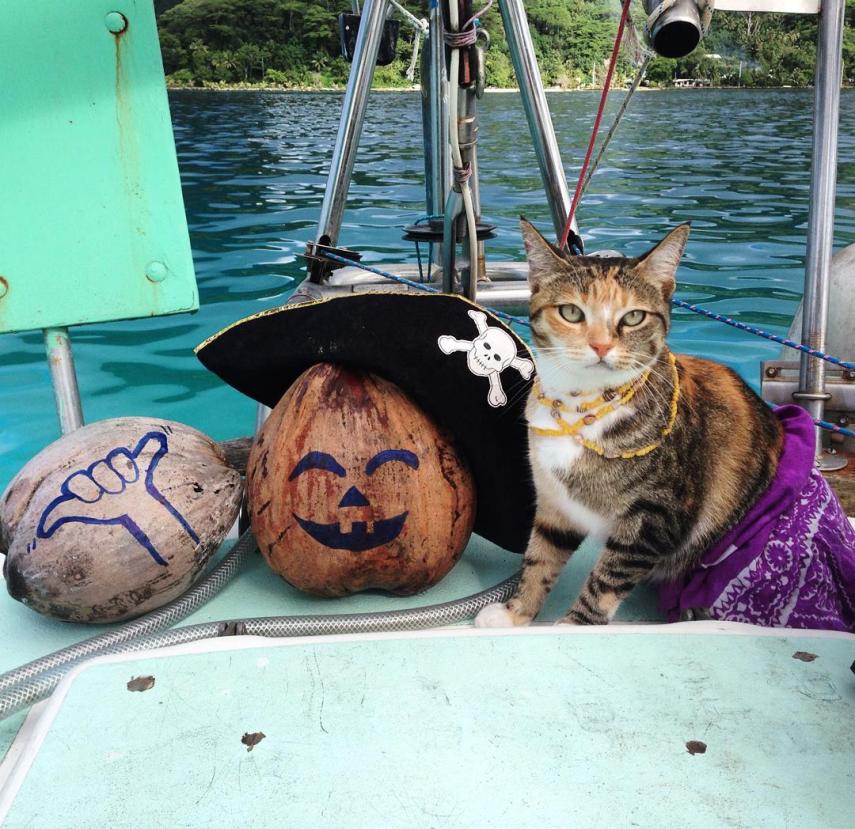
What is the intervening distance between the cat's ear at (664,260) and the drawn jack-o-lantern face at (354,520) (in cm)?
51

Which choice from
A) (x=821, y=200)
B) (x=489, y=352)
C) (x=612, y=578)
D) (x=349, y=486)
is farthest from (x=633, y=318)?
(x=821, y=200)

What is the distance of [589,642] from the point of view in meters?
1.29

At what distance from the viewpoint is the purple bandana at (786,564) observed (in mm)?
1425

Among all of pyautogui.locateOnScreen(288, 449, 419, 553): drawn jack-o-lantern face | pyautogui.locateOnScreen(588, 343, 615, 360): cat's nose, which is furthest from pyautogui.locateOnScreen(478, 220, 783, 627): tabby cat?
pyautogui.locateOnScreen(288, 449, 419, 553): drawn jack-o-lantern face

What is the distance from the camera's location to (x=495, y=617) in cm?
153

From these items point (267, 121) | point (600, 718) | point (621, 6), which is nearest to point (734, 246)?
point (621, 6)

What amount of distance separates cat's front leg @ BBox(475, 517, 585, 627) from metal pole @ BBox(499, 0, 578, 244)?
889 millimetres

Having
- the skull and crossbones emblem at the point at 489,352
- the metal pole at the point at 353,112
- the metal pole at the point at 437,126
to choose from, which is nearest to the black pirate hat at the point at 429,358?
the skull and crossbones emblem at the point at 489,352

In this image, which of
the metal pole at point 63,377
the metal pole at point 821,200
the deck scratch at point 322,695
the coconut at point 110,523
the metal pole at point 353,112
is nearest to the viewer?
the deck scratch at point 322,695

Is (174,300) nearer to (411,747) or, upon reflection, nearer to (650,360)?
(650,360)

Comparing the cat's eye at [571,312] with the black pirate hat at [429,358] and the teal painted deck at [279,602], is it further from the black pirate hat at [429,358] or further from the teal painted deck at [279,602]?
A: the teal painted deck at [279,602]

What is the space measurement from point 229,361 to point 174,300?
1.26 feet

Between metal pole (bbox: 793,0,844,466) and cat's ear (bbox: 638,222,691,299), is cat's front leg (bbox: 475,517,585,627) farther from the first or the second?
metal pole (bbox: 793,0,844,466)

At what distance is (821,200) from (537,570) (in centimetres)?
96
